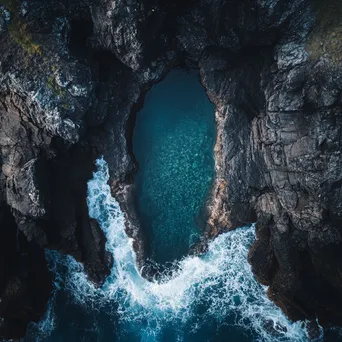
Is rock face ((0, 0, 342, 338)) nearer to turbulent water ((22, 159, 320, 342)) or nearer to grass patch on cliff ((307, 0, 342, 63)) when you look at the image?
grass patch on cliff ((307, 0, 342, 63))

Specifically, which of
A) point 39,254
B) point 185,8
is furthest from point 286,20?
point 39,254

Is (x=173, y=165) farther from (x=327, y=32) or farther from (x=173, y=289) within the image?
(x=327, y=32)

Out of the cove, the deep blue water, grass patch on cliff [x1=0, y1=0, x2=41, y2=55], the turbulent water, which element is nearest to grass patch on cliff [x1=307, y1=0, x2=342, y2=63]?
the cove

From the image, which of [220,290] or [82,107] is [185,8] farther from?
[220,290]

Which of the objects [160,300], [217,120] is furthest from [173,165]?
[160,300]

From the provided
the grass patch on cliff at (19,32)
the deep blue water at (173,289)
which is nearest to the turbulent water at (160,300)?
the deep blue water at (173,289)

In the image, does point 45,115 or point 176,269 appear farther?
point 176,269
